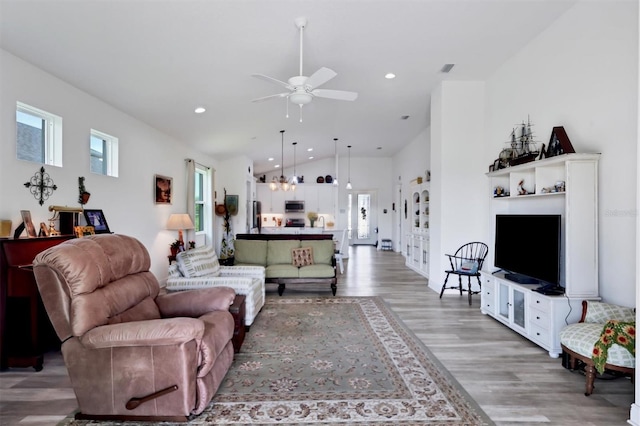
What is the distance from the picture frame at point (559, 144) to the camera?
333 centimetres

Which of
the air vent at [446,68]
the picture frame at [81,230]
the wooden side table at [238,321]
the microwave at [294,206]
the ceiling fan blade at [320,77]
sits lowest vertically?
the wooden side table at [238,321]

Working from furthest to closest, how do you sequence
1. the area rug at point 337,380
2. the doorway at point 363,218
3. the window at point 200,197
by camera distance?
the doorway at point 363,218
the window at point 200,197
the area rug at point 337,380

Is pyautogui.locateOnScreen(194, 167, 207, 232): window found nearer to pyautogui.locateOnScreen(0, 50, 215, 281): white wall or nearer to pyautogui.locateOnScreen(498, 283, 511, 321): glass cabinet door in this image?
pyautogui.locateOnScreen(0, 50, 215, 281): white wall

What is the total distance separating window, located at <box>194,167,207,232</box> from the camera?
325 inches

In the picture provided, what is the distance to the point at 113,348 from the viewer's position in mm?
2080

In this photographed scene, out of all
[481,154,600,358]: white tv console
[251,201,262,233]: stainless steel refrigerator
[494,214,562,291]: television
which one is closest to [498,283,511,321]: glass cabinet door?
[494,214,562,291]: television

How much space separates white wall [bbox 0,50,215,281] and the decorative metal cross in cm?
A: 5

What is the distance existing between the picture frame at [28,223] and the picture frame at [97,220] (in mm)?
899

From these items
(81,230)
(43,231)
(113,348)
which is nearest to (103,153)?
(81,230)

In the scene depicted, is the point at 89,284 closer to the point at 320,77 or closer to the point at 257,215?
the point at 320,77

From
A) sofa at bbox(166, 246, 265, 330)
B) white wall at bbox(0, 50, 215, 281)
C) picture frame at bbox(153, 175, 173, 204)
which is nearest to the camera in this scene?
white wall at bbox(0, 50, 215, 281)

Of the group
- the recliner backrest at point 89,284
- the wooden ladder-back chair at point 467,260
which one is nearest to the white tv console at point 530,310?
the wooden ladder-back chair at point 467,260

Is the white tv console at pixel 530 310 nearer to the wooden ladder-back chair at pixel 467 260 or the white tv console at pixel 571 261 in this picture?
the white tv console at pixel 571 261

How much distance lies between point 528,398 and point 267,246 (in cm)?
433
